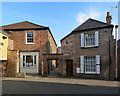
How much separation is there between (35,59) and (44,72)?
2.54m

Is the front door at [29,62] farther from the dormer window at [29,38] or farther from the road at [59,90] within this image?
the road at [59,90]

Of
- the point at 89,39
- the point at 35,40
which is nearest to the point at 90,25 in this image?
the point at 89,39

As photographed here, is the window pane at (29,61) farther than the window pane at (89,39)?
Yes

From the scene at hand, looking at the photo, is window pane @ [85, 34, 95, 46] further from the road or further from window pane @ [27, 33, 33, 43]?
window pane @ [27, 33, 33, 43]

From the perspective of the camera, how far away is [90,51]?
10594mm

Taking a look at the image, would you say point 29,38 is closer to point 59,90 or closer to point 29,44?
point 29,44

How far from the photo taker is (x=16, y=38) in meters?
13.8

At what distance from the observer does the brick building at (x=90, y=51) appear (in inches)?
385

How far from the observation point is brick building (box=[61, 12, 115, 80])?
978cm

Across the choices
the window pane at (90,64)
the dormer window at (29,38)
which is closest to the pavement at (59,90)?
the window pane at (90,64)

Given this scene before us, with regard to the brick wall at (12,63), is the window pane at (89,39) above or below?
above

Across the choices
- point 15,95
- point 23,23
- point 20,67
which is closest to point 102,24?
point 15,95

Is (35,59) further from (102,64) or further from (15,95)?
(102,64)

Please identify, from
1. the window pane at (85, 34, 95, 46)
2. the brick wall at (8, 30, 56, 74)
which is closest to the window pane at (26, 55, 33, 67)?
the brick wall at (8, 30, 56, 74)
